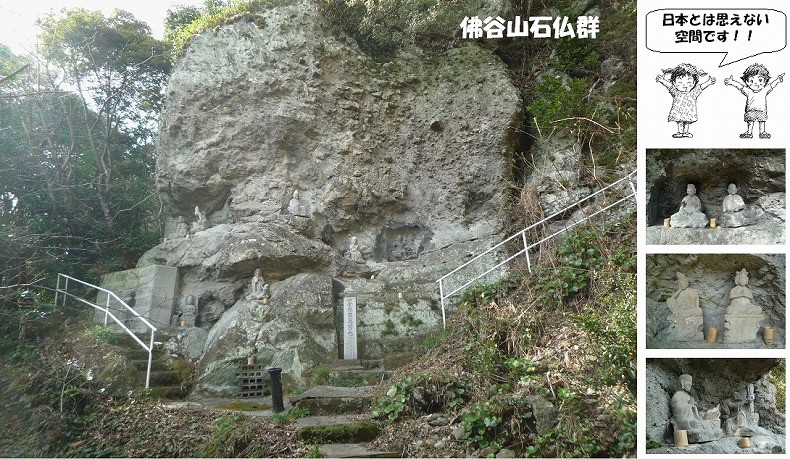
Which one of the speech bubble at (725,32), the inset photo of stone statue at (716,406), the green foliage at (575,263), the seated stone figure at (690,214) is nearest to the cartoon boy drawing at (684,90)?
the speech bubble at (725,32)

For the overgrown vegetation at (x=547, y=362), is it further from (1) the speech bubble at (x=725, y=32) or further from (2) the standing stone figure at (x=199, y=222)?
(2) the standing stone figure at (x=199, y=222)

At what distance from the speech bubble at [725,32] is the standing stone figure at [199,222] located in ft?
22.7

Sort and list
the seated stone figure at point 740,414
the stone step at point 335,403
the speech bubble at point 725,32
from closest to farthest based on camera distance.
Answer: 1. the speech bubble at point 725,32
2. the seated stone figure at point 740,414
3. the stone step at point 335,403

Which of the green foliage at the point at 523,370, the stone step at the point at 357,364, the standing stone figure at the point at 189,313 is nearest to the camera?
→ the green foliage at the point at 523,370

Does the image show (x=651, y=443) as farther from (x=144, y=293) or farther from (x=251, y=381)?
(x=144, y=293)

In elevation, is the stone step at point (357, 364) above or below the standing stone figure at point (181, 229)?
below

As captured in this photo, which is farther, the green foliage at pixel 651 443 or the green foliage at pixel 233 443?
the green foliage at pixel 233 443

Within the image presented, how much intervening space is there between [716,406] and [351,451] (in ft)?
9.96

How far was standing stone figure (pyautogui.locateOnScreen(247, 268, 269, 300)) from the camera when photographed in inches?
246

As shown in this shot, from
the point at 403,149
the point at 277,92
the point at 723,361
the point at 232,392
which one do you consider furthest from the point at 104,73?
the point at 723,361

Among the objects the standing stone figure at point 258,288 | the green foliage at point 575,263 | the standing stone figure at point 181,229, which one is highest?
the standing stone figure at point 181,229

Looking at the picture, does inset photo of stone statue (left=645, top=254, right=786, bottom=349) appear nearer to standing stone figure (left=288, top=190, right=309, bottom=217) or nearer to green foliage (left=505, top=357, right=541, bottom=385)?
green foliage (left=505, top=357, right=541, bottom=385)

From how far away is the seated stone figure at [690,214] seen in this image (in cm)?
402

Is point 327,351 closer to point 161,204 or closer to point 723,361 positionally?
point 723,361
